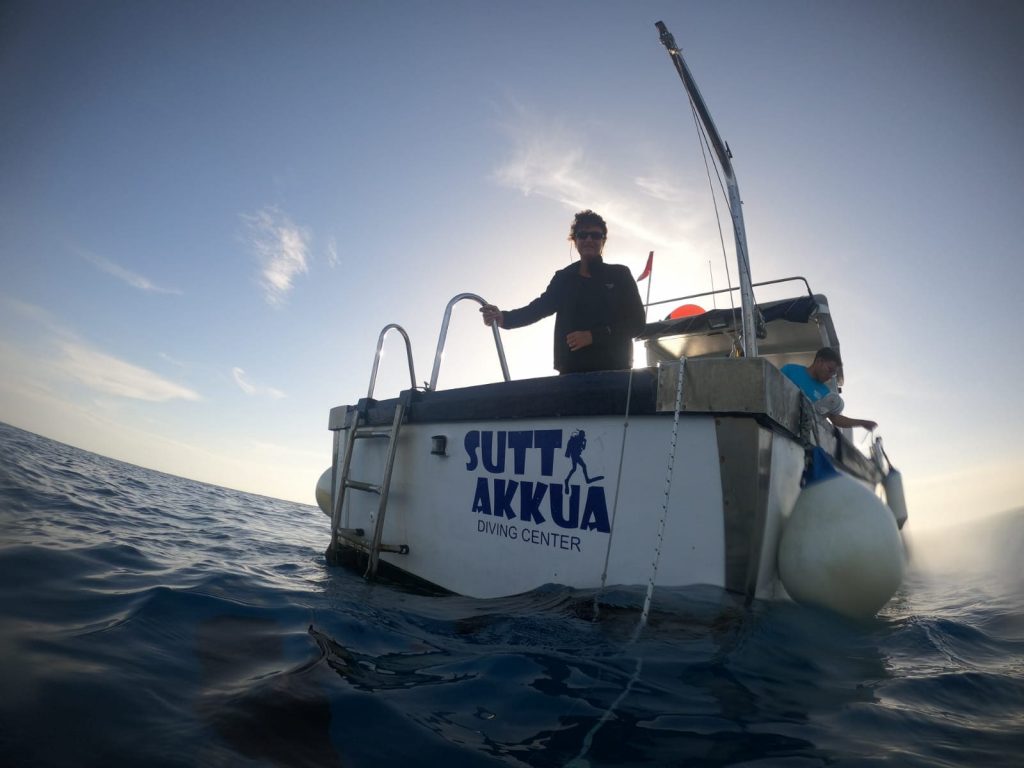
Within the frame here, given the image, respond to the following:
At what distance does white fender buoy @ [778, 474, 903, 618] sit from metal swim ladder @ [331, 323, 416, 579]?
101 inches

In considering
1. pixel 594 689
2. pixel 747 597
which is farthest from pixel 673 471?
pixel 594 689

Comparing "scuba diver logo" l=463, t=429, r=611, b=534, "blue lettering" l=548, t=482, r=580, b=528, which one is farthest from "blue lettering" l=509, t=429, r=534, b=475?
"blue lettering" l=548, t=482, r=580, b=528

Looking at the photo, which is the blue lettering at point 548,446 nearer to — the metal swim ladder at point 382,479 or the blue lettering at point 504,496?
the blue lettering at point 504,496

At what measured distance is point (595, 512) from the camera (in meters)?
2.45

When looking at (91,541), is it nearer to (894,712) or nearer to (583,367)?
(583,367)

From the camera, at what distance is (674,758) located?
45.1 inches

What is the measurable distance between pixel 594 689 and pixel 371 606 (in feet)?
5.46

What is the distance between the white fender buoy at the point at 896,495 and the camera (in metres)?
6.64

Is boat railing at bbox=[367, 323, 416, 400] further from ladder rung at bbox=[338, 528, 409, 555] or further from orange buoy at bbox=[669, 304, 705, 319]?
orange buoy at bbox=[669, 304, 705, 319]

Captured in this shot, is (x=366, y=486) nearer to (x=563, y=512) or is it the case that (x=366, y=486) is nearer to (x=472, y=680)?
(x=563, y=512)

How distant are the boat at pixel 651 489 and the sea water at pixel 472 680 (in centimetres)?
17

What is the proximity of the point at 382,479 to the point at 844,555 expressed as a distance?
10.6 ft

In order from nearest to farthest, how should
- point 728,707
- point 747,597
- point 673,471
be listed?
point 728,707 < point 747,597 < point 673,471

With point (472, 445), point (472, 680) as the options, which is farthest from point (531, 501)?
point (472, 680)
